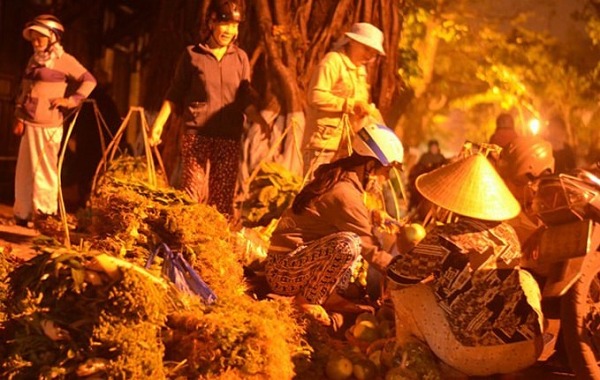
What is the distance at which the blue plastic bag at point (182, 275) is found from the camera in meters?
5.12

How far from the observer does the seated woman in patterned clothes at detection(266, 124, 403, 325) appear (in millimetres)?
5738

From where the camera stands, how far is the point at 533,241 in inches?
226

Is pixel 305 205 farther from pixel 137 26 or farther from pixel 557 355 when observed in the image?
pixel 137 26

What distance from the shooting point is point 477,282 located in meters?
4.93

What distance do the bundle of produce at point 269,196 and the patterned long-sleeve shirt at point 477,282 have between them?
3.21 meters

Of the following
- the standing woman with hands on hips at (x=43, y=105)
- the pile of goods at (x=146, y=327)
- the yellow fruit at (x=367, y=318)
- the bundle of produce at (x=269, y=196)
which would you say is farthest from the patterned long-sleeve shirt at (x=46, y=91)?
the yellow fruit at (x=367, y=318)

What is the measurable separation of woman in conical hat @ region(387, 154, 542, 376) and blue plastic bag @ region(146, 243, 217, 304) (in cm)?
98

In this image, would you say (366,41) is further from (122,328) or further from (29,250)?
(122,328)

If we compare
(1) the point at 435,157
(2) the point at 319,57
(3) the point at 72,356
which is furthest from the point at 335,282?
(1) the point at 435,157

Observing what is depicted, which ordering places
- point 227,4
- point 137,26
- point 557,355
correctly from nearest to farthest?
point 557,355 → point 227,4 → point 137,26

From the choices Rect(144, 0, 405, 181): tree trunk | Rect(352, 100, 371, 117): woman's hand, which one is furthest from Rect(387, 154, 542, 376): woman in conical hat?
Rect(144, 0, 405, 181): tree trunk

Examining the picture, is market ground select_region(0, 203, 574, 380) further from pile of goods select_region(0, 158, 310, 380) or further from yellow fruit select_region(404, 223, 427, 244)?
yellow fruit select_region(404, 223, 427, 244)

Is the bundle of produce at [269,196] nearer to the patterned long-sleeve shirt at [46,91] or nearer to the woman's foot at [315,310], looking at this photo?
the patterned long-sleeve shirt at [46,91]

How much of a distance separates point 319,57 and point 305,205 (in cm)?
459
